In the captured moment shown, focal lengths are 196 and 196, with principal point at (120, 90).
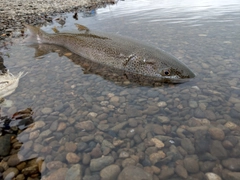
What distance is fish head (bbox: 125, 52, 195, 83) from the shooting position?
4.46m

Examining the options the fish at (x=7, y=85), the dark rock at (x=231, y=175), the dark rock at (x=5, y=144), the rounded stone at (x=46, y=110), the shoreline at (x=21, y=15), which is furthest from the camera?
the shoreline at (x=21, y=15)

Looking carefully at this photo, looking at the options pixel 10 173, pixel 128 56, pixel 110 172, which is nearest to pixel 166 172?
pixel 110 172

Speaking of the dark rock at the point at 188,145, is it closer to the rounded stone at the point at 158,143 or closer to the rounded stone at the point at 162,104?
the rounded stone at the point at 158,143

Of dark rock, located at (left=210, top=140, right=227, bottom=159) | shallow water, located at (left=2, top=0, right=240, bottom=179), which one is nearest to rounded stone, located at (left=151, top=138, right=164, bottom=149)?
shallow water, located at (left=2, top=0, right=240, bottom=179)

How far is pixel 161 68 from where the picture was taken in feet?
15.4

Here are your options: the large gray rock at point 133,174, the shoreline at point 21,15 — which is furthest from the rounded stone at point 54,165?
the shoreline at point 21,15

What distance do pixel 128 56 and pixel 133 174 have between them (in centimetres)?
336

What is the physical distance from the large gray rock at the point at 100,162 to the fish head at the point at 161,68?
2.49 metres

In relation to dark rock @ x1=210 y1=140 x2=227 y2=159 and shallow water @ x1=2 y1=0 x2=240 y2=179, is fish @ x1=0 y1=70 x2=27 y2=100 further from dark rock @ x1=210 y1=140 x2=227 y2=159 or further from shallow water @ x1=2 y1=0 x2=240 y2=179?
dark rock @ x1=210 y1=140 x2=227 y2=159

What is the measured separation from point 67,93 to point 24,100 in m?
0.87

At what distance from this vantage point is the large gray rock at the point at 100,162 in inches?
101

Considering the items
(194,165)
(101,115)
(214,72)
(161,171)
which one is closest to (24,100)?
(101,115)

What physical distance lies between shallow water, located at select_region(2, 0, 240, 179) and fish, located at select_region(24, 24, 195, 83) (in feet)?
1.07

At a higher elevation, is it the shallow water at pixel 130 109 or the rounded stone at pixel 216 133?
the shallow water at pixel 130 109
